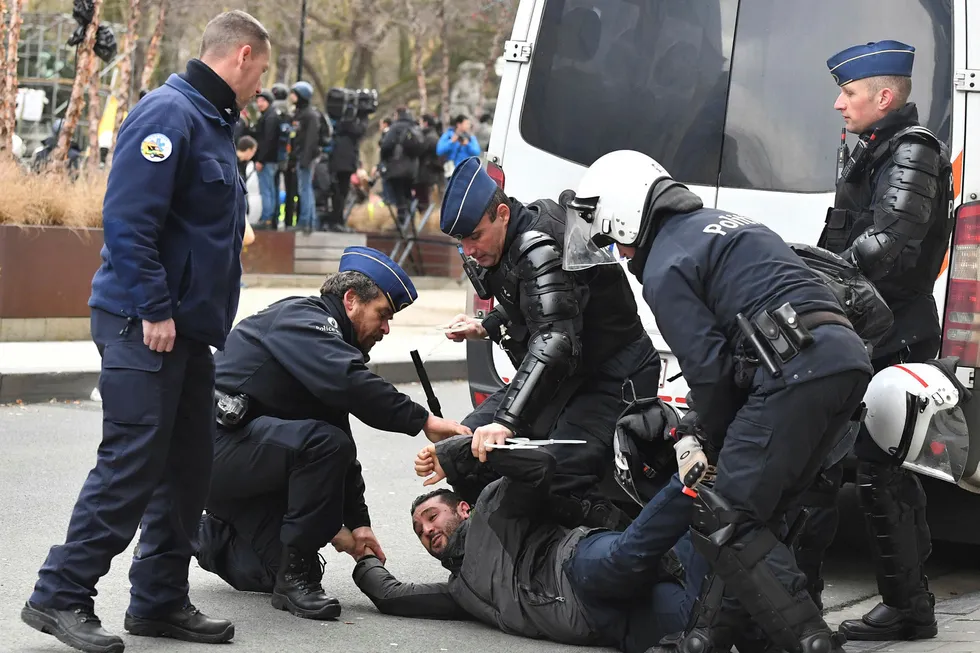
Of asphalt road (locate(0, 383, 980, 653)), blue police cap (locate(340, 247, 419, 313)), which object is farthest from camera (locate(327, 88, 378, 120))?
blue police cap (locate(340, 247, 419, 313))

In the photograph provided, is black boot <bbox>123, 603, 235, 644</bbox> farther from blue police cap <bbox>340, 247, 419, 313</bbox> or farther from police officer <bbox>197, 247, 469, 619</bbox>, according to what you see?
blue police cap <bbox>340, 247, 419, 313</bbox>

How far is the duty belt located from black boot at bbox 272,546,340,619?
180 centimetres

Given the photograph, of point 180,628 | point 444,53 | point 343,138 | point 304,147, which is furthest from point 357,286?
point 444,53

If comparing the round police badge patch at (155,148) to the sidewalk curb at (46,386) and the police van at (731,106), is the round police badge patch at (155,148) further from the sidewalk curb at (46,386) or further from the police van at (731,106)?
the sidewalk curb at (46,386)

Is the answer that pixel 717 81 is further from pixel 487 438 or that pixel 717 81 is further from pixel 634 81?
pixel 487 438

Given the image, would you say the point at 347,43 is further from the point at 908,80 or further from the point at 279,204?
the point at 908,80

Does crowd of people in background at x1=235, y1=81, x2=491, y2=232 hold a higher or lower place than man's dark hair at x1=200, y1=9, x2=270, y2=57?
lower

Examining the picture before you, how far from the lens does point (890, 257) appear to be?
505 cm

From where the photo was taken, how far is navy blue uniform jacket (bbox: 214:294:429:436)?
5062 millimetres

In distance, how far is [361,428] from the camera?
31.6ft

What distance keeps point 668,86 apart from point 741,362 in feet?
7.10

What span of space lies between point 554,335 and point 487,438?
41 cm

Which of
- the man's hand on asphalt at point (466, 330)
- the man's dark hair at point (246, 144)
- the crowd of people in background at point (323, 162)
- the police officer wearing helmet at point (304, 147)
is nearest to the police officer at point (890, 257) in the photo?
the man's hand on asphalt at point (466, 330)

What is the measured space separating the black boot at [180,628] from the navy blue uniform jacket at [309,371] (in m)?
0.88
